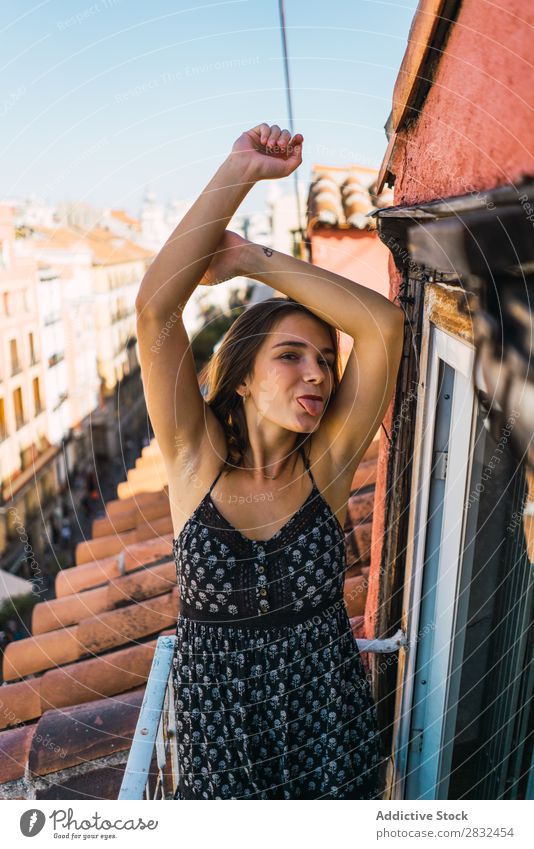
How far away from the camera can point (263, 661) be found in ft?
3.35

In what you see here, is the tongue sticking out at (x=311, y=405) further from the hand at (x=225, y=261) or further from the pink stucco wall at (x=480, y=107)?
the pink stucco wall at (x=480, y=107)

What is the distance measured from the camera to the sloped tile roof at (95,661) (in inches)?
66.2

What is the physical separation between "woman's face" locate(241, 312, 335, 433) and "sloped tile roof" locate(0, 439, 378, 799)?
3.43 feet

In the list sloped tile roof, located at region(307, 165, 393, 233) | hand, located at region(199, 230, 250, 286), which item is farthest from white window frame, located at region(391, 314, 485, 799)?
sloped tile roof, located at region(307, 165, 393, 233)

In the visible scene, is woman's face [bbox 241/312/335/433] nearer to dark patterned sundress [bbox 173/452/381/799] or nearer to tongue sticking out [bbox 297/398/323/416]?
tongue sticking out [bbox 297/398/323/416]

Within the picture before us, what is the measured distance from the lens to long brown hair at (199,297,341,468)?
1.05m

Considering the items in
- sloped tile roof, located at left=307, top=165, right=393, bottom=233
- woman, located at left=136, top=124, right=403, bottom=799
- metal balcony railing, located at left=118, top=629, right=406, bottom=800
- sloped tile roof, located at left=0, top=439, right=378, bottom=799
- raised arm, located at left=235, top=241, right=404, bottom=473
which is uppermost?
sloped tile roof, located at left=307, top=165, right=393, bottom=233

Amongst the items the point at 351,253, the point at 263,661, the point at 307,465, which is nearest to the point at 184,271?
the point at 307,465

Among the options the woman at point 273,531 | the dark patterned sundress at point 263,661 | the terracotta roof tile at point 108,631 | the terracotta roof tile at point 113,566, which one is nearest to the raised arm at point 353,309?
the woman at point 273,531

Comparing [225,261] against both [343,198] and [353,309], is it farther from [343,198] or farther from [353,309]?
[343,198]

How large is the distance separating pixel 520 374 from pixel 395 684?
1.14 meters

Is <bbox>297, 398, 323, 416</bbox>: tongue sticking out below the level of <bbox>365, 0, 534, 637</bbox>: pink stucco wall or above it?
below

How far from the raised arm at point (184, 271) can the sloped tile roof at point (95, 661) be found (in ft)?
3.59
